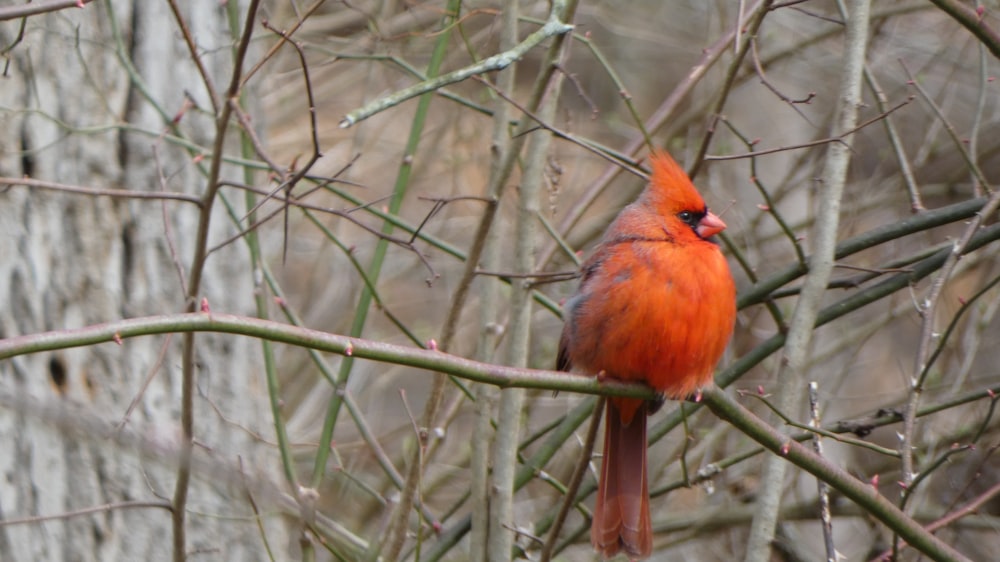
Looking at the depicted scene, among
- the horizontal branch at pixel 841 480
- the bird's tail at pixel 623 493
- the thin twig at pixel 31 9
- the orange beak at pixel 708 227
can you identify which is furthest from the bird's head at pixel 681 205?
the thin twig at pixel 31 9

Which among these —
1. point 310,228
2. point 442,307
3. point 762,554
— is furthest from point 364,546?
point 310,228

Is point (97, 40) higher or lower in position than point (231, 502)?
higher

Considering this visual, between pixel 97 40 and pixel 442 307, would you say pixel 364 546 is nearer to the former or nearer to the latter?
pixel 97 40

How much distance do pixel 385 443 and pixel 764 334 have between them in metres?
1.99

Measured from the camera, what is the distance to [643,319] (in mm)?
2943

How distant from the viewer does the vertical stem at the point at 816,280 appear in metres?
2.95

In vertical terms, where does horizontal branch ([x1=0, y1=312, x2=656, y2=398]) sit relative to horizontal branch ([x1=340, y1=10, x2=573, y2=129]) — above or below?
below

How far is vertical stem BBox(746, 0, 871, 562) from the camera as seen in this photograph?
9.67 feet

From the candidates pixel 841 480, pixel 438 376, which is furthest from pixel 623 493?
pixel 841 480

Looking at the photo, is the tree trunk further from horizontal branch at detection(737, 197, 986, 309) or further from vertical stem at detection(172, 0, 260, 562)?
horizontal branch at detection(737, 197, 986, 309)

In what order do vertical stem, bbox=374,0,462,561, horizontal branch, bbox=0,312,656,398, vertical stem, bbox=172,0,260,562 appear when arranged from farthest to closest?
vertical stem, bbox=374,0,462,561 → vertical stem, bbox=172,0,260,562 → horizontal branch, bbox=0,312,656,398

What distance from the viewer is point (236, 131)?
4352 mm

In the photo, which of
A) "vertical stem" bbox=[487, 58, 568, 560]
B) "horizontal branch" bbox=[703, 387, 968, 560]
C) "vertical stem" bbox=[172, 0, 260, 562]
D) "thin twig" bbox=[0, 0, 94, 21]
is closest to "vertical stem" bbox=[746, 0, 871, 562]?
"horizontal branch" bbox=[703, 387, 968, 560]

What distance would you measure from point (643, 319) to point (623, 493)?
58cm
